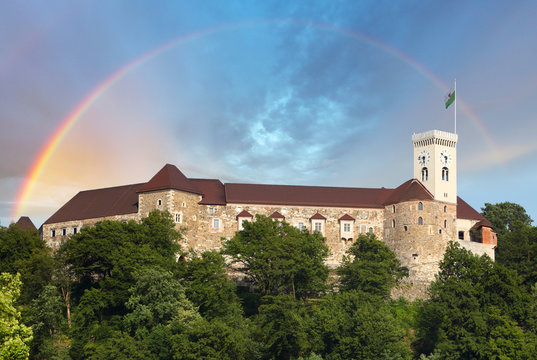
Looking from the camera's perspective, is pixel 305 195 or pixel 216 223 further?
pixel 305 195

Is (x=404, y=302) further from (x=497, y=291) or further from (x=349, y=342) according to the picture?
(x=349, y=342)

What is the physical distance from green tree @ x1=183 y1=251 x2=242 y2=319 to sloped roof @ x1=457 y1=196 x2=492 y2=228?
39.2 m

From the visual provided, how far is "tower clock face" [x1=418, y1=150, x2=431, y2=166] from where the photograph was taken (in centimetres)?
9131

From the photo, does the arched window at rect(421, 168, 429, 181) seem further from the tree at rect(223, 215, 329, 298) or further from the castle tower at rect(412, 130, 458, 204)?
the tree at rect(223, 215, 329, 298)

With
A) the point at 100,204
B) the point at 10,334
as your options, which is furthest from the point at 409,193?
the point at 10,334

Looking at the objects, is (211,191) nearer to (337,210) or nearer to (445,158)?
(337,210)

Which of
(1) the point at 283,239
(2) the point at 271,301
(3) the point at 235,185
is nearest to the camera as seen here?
(2) the point at 271,301

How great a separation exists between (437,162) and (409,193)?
729 centimetres

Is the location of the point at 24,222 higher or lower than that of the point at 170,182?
lower

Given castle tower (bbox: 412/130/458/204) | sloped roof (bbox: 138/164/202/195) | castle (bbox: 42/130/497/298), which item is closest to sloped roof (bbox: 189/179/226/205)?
castle (bbox: 42/130/497/298)

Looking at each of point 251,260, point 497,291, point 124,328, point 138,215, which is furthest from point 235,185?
point 497,291

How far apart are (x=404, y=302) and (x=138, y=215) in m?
38.0

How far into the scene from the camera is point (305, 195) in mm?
92750

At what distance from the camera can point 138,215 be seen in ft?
282
